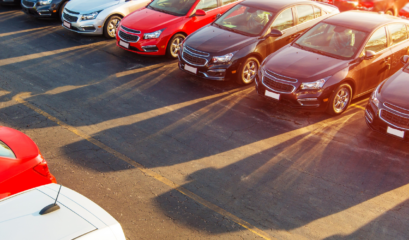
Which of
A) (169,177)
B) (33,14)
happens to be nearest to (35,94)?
(169,177)

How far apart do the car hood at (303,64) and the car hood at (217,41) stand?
1024 millimetres

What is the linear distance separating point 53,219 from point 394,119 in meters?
6.31

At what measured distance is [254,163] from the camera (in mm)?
6848

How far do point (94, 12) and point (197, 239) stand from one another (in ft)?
30.8

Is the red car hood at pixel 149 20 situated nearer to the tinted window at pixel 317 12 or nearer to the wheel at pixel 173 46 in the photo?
the wheel at pixel 173 46

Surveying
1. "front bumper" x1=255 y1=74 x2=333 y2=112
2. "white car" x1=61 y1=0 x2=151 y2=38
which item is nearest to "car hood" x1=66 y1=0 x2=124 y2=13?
"white car" x1=61 y1=0 x2=151 y2=38

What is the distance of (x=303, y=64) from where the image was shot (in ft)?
28.0

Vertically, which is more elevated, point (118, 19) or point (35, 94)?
point (118, 19)

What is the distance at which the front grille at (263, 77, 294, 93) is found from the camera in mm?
8289

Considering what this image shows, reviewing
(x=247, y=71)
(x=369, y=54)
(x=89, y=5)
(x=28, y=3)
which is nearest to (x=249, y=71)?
(x=247, y=71)

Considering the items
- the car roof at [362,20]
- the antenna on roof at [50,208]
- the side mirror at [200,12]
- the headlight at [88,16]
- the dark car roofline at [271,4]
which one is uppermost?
the dark car roofline at [271,4]

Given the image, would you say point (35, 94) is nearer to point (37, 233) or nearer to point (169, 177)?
point (169, 177)

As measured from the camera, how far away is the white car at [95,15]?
12.4 meters

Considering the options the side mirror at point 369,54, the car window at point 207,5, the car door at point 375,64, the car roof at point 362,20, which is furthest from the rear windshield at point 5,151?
the car window at point 207,5
